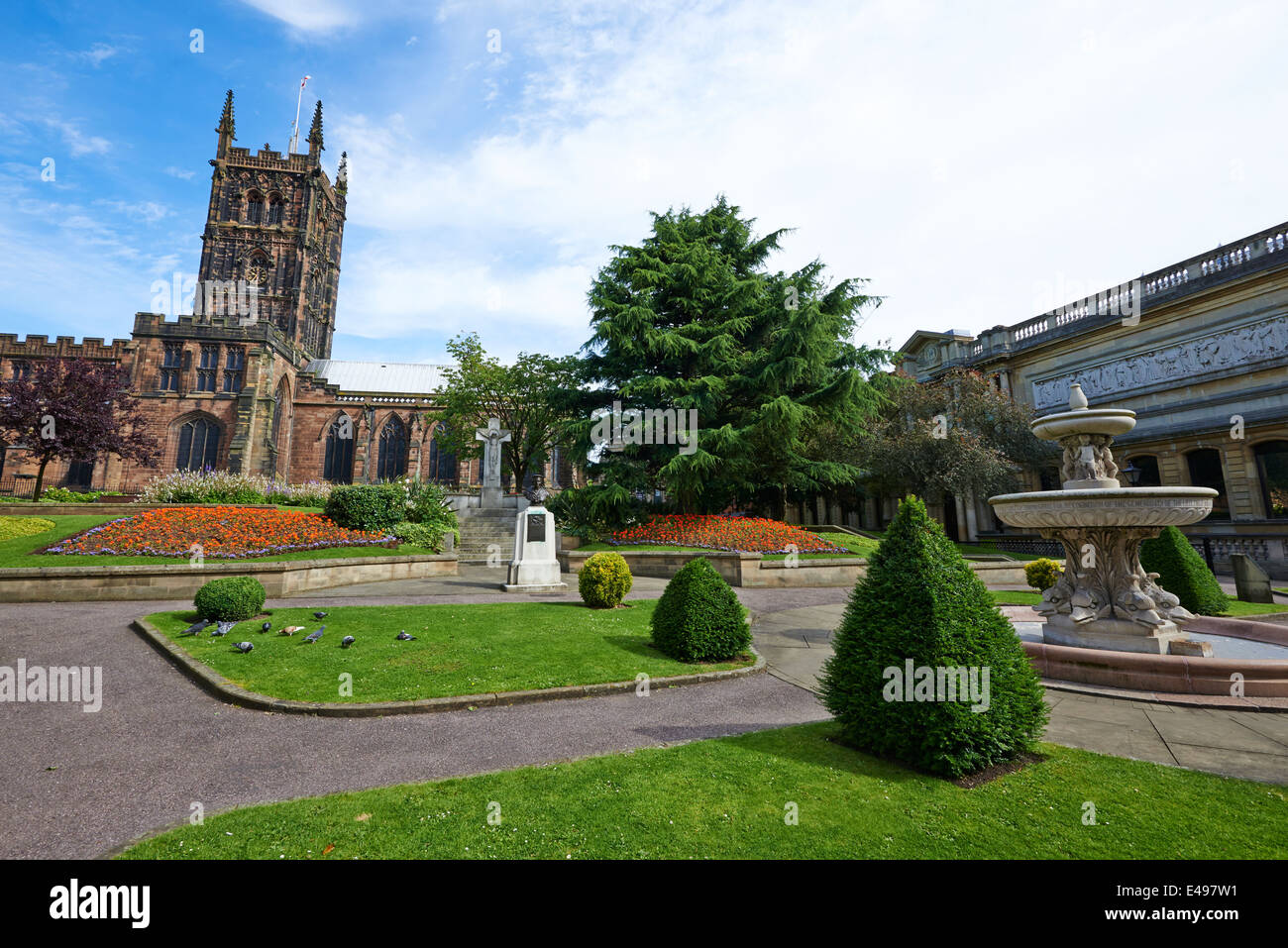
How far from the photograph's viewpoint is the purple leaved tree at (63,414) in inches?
937

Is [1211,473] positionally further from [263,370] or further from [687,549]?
[263,370]

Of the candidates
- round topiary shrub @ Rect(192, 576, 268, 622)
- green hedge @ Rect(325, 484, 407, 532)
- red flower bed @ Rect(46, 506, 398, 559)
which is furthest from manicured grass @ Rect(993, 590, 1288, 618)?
green hedge @ Rect(325, 484, 407, 532)

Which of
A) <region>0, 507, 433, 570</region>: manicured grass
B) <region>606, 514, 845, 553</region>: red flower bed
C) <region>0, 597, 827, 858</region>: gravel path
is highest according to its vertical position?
<region>606, 514, 845, 553</region>: red flower bed

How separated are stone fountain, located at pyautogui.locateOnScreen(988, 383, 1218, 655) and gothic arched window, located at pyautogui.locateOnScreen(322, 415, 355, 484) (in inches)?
1925

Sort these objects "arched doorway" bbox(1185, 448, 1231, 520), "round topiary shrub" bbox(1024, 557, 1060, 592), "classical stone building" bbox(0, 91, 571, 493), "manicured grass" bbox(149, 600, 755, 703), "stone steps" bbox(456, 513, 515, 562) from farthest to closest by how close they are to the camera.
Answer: "classical stone building" bbox(0, 91, 571, 493), "arched doorway" bbox(1185, 448, 1231, 520), "stone steps" bbox(456, 513, 515, 562), "round topiary shrub" bbox(1024, 557, 1060, 592), "manicured grass" bbox(149, 600, 755, 703)

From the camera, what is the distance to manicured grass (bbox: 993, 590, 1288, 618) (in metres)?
11.5

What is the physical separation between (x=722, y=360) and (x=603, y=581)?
12820 mm

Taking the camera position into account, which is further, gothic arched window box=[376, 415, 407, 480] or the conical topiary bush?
gothic arched window box=[376, 415, 407, 480]

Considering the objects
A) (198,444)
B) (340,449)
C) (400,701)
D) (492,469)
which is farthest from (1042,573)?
(198,444)

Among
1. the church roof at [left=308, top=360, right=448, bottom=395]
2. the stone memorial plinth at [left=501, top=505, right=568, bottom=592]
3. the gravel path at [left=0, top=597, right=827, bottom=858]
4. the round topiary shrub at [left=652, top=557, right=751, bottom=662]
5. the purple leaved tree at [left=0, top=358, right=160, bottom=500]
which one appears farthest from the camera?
the church roof at [left=308, top=360, right=448, bottom=395]

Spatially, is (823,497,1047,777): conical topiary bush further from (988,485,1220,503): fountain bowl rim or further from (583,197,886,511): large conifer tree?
(583,197,886,511): large conifer tree

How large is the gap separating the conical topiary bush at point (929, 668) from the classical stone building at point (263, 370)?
36648 millimetres

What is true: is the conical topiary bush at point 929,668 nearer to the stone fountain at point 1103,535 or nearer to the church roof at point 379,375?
the stone fountain at point 1103,535

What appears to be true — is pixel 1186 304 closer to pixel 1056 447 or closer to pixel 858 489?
pixel 1056 447
